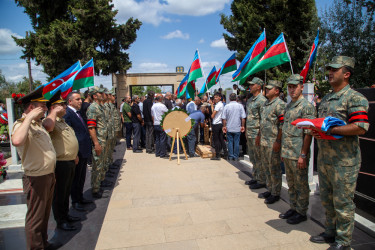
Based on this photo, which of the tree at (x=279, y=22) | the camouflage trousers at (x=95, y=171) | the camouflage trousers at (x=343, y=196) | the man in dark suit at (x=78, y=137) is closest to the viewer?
the camouflage trousers at (x=343, y=196)

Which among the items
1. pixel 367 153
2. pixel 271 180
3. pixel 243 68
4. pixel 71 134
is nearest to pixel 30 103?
pixel 71 134

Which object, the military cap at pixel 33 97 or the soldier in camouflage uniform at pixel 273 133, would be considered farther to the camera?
the soldier in camouflage uniform at pixel 273 133

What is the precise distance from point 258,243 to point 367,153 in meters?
2.31

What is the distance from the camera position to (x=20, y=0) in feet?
54.1

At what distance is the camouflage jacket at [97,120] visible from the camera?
15.6ft

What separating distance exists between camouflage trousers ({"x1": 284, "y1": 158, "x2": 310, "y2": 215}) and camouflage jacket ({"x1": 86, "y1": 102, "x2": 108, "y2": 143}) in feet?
11.4

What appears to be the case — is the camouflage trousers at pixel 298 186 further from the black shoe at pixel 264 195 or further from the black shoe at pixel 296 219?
the black shoe at pixel 264 195

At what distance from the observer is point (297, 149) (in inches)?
147

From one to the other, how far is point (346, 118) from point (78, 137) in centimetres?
397

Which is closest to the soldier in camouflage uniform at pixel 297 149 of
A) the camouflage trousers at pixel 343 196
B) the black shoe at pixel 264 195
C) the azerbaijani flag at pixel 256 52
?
the camouflage trousers at pixel 343 196

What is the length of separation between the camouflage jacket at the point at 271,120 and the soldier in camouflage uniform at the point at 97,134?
3116mm

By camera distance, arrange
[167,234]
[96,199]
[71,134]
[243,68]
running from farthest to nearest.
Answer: [243,68] → [96,199] → [71,134] → [167,234]

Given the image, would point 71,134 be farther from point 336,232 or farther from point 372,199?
point 372,199

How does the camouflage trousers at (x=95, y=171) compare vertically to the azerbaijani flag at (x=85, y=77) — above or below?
below
